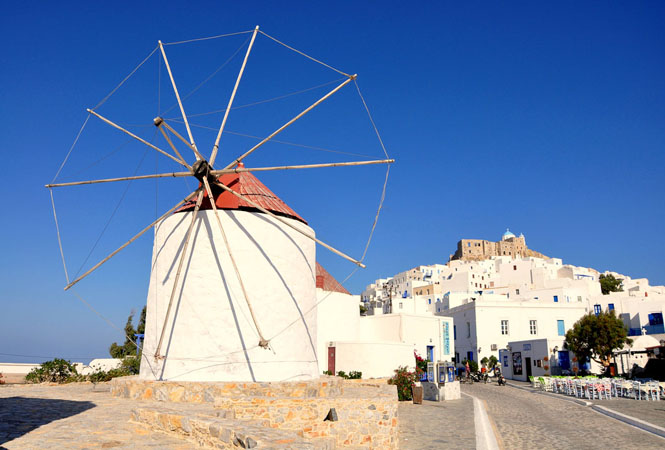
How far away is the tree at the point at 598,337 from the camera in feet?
82.1

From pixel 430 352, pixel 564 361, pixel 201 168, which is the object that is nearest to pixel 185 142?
pixel 201 168

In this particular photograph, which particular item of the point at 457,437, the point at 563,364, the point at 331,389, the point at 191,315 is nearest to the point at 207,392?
the point at 191,315

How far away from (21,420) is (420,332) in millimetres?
21866

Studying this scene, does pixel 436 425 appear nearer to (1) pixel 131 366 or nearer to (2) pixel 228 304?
(2) pixel 228 304

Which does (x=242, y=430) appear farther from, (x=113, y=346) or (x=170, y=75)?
(x=113, y=346)

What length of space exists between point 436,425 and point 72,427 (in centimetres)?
808

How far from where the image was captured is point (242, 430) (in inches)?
225

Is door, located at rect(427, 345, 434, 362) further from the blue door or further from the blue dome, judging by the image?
the blue dome

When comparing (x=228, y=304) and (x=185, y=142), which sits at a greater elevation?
(x=185, y=142)

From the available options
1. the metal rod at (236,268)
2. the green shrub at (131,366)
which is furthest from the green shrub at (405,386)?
the green shrub at (131,366)

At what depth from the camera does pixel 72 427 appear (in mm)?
7102

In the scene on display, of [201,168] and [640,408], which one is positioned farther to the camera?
[640,408]

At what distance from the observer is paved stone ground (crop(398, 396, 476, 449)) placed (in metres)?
9.59

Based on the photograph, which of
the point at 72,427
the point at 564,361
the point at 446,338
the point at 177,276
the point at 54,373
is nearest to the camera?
the point at 72,427
